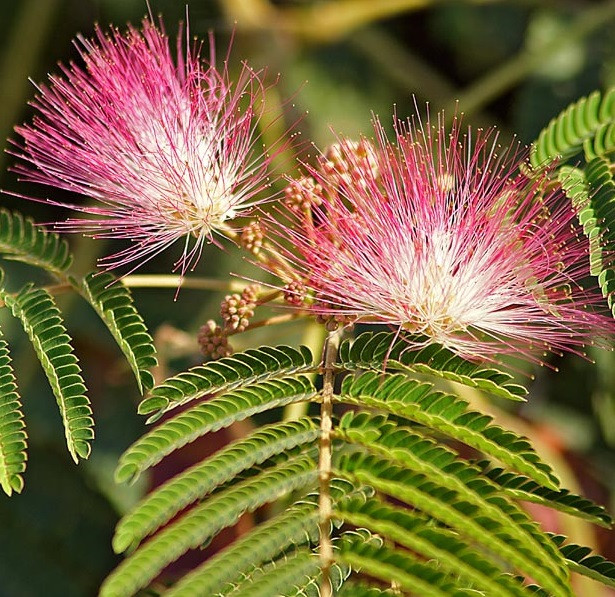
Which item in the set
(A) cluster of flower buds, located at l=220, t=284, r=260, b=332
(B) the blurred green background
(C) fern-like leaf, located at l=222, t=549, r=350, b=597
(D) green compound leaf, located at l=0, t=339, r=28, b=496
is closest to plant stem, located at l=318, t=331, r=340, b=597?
(C) fern-like leaf, located at l=222, t=549, r=350, b=597

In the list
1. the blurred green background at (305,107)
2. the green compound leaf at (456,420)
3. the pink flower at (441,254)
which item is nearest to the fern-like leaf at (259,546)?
the green compound leaf at (456,420)

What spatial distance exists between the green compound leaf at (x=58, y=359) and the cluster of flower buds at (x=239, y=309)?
0.20 meters

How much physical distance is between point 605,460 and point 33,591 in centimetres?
139

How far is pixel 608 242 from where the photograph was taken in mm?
1119

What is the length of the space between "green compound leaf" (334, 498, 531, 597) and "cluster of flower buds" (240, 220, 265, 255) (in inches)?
14.2

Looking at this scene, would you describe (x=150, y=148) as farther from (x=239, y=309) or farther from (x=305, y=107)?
(x=305, y=107)

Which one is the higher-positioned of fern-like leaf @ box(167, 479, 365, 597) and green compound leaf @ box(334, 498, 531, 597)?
green compound leaf @ box(334, 498, 531, 597)

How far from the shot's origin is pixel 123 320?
47.3 inches

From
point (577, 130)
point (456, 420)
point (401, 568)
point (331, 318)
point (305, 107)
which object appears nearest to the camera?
point (401, 568)

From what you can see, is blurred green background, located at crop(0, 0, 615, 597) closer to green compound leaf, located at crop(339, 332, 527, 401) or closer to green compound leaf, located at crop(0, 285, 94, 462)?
green compound leaf, located at crop(0, 285, 94, 462)

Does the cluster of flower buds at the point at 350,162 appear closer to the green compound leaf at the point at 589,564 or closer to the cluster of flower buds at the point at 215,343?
the cluster of flower buds at the point at 215,343

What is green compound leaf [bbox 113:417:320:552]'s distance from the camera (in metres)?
0.95

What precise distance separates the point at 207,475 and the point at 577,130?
Result: 71 cm

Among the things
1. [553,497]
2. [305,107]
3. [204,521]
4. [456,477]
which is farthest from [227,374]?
[305,107]
